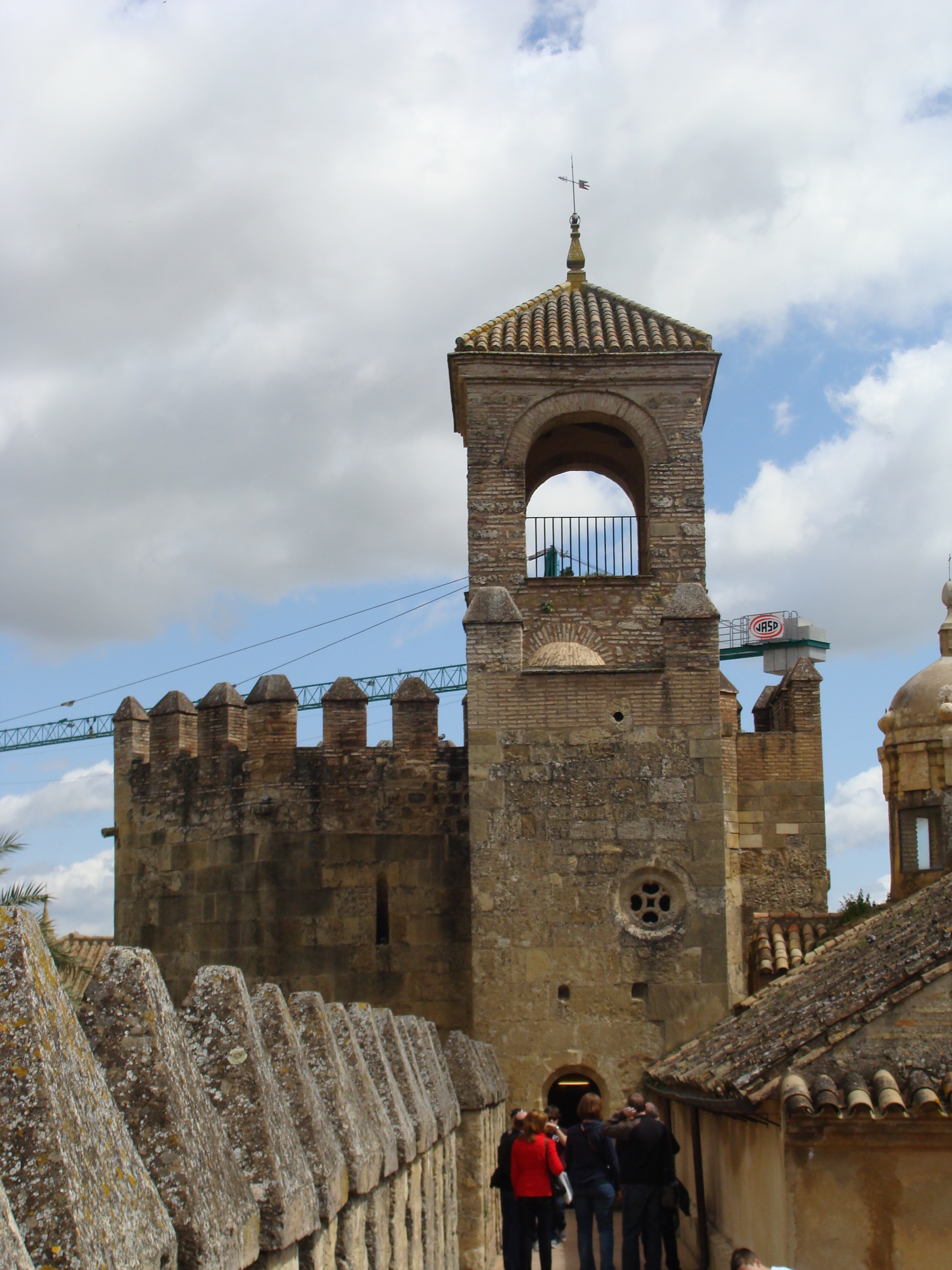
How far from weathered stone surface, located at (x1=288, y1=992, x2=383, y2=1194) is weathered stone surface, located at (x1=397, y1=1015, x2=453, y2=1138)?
3.08 m

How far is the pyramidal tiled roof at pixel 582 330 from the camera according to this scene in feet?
61.2

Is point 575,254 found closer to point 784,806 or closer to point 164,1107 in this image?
point 784,806

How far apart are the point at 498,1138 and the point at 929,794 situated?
6.78 meters

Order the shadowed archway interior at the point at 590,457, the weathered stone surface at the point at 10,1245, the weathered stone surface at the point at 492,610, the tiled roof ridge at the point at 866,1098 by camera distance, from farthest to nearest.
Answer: the shadowed archway interior at the point at 590,457 < the weathered stone surface at the point at 492,610 < the tiled roof ridge at the point at 866,1098 < the weathered stone surface at the point at 10,1245

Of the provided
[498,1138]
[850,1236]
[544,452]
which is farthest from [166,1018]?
[544,452]

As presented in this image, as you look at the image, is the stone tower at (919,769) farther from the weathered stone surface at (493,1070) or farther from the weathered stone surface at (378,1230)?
the weathered stone surface at (378,1230)

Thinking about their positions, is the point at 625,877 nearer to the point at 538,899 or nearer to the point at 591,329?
the point at 538,899

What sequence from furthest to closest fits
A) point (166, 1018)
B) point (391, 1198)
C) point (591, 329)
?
point (591, 329), point (391, 1198), point (166, 1018)

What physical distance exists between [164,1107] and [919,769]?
15.6m

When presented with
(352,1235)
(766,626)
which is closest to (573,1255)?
(352,1235)

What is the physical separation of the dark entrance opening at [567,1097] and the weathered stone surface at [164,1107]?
537 inches

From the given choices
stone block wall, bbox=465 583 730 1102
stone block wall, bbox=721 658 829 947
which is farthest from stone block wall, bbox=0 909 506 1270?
stone block wall, bbox=721 658 829 947

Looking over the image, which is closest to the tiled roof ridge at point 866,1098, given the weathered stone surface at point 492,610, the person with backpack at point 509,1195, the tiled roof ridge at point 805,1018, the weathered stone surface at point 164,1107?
the tiled roof ridge at point 805,1018

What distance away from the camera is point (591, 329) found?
19.2m
